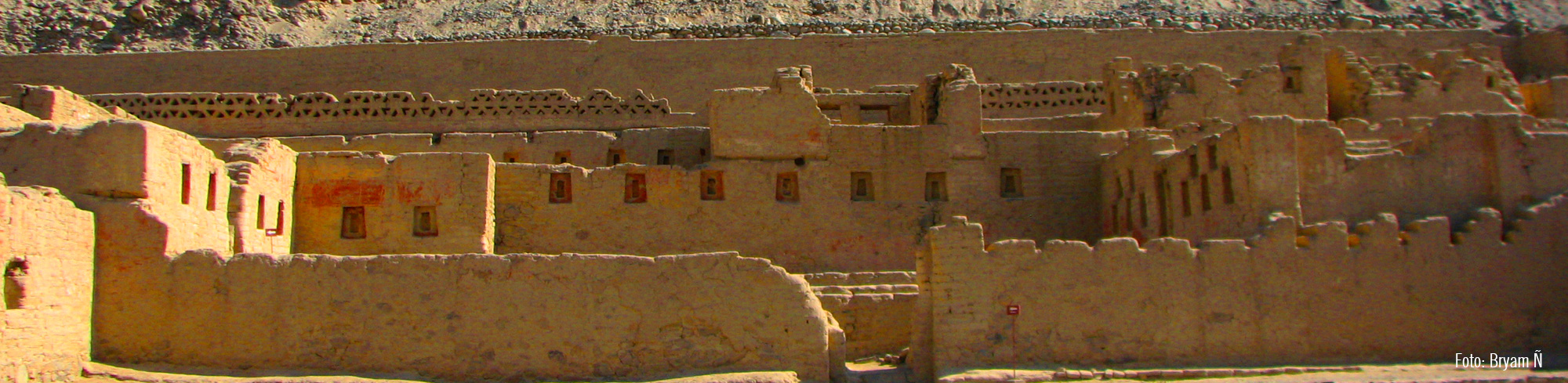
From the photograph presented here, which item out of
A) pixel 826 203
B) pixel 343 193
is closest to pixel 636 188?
pixel 826 203

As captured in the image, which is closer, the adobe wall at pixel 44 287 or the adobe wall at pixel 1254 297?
the adobe wall at pixel 44 287

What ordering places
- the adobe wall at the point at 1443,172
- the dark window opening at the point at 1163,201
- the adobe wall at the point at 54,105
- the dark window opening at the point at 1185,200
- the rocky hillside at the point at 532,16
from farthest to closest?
the rocky hillside at the point at 532,16 → the dark window opening at the point at 1163,201 → the adobe wall at the point at 54,105 → the dark window opening at the point at 1185,200 → the adobe wall at the point at 1443,172

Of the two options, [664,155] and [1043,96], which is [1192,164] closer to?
[1043,96]

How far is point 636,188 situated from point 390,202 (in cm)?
322

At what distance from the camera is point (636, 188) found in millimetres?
18359

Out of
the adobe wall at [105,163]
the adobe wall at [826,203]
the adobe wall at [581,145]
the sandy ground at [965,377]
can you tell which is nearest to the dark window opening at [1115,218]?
the adobe wall at [826,203]

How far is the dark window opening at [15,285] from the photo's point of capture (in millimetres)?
11992

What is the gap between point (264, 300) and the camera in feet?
43.9

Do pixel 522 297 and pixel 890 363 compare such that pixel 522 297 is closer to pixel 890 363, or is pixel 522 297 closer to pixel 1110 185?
pixel 890 363

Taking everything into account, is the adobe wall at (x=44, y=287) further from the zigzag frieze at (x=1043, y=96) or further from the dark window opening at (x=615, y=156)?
the zigzag frieze at (x=1043, y=96)

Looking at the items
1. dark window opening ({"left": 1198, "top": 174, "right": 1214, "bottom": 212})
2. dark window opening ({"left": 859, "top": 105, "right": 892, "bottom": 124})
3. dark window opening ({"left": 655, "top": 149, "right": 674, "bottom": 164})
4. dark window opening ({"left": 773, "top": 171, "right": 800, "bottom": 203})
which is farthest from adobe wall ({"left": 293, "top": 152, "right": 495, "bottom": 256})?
dark window opening ({"left": 1198, "top": 174, "right": 1214, "bottom": 212})

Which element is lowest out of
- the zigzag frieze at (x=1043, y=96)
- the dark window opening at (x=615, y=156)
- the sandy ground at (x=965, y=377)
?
the sandy ground at (x=965, y=377)

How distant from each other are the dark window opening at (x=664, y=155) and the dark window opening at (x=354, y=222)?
4604mm

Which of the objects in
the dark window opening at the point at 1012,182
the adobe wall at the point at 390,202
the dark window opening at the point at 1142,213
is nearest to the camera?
the adobe wall at the point at 390,202
